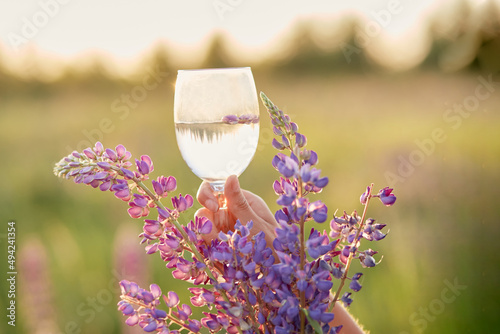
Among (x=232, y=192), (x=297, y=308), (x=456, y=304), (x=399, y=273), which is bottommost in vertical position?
(x=456, y=304)

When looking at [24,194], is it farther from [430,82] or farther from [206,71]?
[430,82]

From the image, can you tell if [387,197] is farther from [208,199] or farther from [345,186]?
[345,186]

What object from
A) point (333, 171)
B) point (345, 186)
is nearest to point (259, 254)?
point (345, 186)

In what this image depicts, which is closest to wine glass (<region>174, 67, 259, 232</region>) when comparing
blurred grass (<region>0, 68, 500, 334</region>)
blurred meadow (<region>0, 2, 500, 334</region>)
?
blurred meadow (<region>0, 2, 500, 334</region>)

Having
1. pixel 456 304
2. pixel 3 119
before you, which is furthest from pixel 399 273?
pixel 3 119

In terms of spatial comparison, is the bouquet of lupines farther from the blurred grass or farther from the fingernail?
the blurred grass

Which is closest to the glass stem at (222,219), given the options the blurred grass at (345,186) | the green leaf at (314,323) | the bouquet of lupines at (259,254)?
the bouquet of lupines at (259,254)
